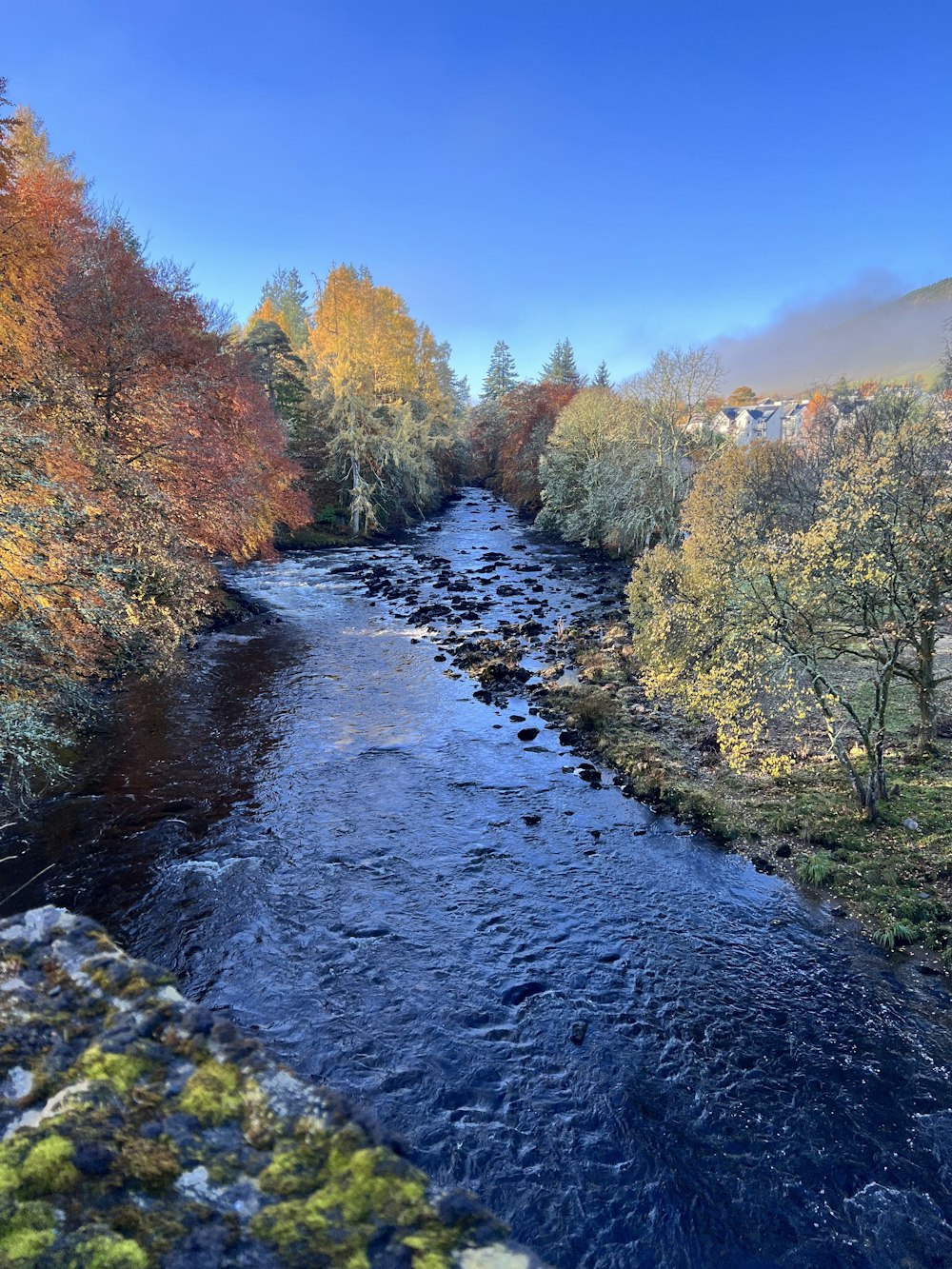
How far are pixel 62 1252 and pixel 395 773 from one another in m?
13.3

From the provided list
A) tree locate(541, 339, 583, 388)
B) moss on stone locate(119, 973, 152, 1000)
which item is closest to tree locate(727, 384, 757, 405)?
tree locate(541, 339, 583, 388)

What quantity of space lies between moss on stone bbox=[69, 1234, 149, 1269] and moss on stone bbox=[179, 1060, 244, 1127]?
518mm

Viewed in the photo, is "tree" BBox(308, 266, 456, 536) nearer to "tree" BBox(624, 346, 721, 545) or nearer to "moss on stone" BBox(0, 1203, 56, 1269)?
"tree" BBox(624, 346, 721, 545)

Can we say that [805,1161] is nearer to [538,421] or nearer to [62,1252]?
[62,1252]

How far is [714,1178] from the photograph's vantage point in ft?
22.1

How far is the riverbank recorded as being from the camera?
2078mm

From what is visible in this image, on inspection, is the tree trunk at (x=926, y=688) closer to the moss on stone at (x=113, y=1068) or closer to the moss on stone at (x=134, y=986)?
the moss on stone at (x=134, y=986)

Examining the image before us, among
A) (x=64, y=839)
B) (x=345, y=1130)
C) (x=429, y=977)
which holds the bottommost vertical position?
(x=429, y=977)

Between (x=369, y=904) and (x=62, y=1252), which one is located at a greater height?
(x=62, y=1252)

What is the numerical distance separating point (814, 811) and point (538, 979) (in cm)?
740

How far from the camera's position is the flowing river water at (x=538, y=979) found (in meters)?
6.58

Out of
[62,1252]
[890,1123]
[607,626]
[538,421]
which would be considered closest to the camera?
[62,1252]

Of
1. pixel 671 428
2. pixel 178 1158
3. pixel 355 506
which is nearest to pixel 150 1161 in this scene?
pixel 178 1158

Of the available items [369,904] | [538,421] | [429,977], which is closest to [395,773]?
[369,904]
